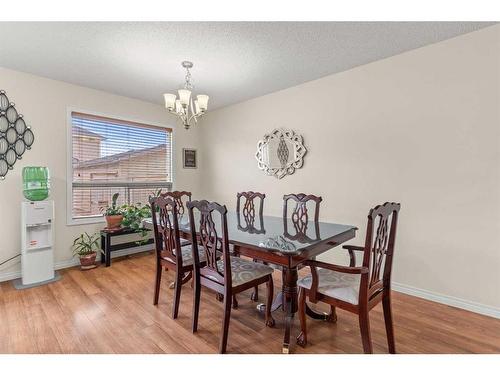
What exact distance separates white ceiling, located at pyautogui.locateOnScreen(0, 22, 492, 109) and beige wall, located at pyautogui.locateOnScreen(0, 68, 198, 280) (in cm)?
18

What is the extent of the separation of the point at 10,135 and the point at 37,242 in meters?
1.27

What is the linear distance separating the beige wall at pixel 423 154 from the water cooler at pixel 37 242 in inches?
121

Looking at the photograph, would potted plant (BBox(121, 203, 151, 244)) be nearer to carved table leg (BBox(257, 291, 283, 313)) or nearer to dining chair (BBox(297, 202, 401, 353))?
carved table leg (BBox(257, 291, 283, 313))

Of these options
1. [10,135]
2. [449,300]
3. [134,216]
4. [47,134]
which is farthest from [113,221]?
[449,300]

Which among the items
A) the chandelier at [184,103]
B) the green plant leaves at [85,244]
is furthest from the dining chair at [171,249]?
the green plant leaves at [85,244]

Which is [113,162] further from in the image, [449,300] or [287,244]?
[449,300]

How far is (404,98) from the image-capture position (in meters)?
2.53

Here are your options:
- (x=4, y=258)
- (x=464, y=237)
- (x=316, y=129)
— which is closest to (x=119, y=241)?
(x=4, y=258)

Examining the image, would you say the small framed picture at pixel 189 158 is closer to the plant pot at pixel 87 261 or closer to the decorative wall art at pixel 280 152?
the decorative wall art at pixel 280 152

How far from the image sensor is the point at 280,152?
11.7 ft

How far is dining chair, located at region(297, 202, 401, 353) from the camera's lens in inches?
56.8

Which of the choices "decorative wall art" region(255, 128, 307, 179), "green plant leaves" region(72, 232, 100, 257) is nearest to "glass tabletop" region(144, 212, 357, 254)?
"decorative wall art" region(255, 128, 307, 179)

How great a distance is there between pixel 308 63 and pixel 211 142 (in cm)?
236
